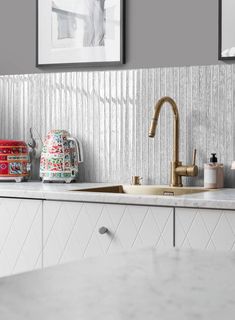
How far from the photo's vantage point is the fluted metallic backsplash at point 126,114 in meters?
2.89

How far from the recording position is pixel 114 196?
8.05 feet

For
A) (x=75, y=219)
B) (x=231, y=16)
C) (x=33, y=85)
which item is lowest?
(x=75, y=219)

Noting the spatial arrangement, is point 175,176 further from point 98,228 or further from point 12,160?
point 12,160

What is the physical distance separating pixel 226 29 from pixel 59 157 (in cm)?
91

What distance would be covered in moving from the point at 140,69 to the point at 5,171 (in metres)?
0.77

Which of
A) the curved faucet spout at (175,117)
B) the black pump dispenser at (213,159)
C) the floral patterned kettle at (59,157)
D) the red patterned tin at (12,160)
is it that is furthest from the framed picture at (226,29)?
the red patterned tin at (12,160)

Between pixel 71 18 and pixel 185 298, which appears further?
pixel 71 18

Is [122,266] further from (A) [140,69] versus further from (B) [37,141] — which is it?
(B) [37,141]

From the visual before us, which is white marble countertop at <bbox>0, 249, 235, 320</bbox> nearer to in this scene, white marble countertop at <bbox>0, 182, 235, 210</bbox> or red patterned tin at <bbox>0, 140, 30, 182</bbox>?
white marble countertop at <bbox>0, 182, 235, 210</bbox>

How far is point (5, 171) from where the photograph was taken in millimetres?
3162

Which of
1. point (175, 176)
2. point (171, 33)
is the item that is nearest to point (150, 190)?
point (175, 176)

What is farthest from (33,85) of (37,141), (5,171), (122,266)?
(122,266)

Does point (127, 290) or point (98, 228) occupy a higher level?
point (127, 290)

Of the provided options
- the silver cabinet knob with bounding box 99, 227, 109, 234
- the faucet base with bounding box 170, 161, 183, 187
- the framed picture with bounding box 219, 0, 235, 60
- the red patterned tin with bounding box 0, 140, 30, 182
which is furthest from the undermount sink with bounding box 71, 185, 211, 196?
the framed picture with bounding box 219, 0, 235, 60
